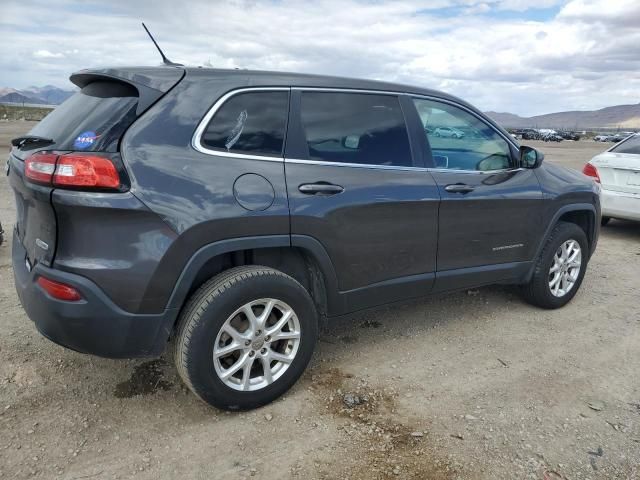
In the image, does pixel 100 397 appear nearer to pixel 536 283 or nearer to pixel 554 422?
pixel 554 422

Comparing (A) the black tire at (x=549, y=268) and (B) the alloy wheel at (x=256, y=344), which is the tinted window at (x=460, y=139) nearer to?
(A) the black tire at (x=549, y=268)

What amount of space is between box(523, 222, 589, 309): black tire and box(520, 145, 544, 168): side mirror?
0.66 metres

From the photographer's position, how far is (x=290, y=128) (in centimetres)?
301

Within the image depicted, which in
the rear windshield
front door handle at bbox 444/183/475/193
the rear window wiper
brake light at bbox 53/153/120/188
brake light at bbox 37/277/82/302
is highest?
the rear windshield

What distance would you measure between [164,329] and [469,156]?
8.17ft

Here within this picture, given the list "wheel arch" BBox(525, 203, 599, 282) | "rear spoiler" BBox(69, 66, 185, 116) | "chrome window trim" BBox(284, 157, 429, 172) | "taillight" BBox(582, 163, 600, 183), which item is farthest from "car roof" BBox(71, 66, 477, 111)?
"taillight" BBox(582, 163, 600, 183)

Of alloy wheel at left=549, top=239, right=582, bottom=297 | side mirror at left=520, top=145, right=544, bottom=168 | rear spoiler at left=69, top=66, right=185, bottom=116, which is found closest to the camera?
rear spoiler at left=69, top=66, right=185, bottom=116

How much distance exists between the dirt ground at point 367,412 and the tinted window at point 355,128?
108cm

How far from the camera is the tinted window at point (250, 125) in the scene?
277 centimetres

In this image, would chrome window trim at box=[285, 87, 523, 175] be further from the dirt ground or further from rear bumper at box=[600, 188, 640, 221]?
rear bumper at box=[600, 188, 640, 221]

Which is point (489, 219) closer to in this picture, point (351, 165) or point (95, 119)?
point (351, 165)

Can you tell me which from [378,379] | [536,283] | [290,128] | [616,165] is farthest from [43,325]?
[616,165]

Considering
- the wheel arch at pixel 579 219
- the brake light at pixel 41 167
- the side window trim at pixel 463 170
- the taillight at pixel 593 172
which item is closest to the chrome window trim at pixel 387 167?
the side window trim at pixel 463 170

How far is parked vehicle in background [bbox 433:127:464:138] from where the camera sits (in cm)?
369
